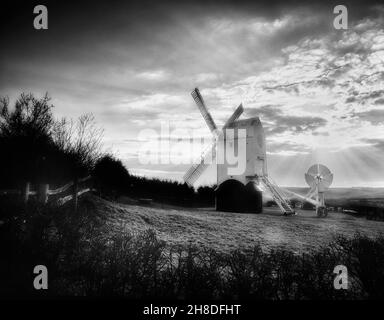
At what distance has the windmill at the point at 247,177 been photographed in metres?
23.1

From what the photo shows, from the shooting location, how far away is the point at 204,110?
2678 centimetres

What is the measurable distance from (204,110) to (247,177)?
7.42 meters

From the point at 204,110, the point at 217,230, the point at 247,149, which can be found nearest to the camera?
the point at 217,230

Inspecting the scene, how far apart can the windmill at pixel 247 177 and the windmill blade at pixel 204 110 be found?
0.92 meters

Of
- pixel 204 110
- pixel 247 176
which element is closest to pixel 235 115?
pixel 204 110

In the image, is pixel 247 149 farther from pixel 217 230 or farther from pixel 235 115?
pixel 217 230

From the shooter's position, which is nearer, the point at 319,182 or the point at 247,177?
the point at 247,177

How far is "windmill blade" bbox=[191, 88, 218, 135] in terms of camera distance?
26206 millimetres

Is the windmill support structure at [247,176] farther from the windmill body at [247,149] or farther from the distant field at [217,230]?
the distant field at [217,230]

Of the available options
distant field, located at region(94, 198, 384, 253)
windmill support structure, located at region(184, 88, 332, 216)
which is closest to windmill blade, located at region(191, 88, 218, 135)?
windmill support structure, located at region(184, 88, 332, 216)

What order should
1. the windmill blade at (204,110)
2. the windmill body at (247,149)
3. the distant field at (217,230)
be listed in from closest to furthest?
the distant field at (217,230) < the windmill body at (247,149) < the windmill blade at (204,110)

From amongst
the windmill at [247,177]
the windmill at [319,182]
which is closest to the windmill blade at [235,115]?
the windmill at [247,177]

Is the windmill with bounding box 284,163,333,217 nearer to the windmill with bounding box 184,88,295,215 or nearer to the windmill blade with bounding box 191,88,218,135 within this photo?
the windmill with bounding box 184,88,295,215
